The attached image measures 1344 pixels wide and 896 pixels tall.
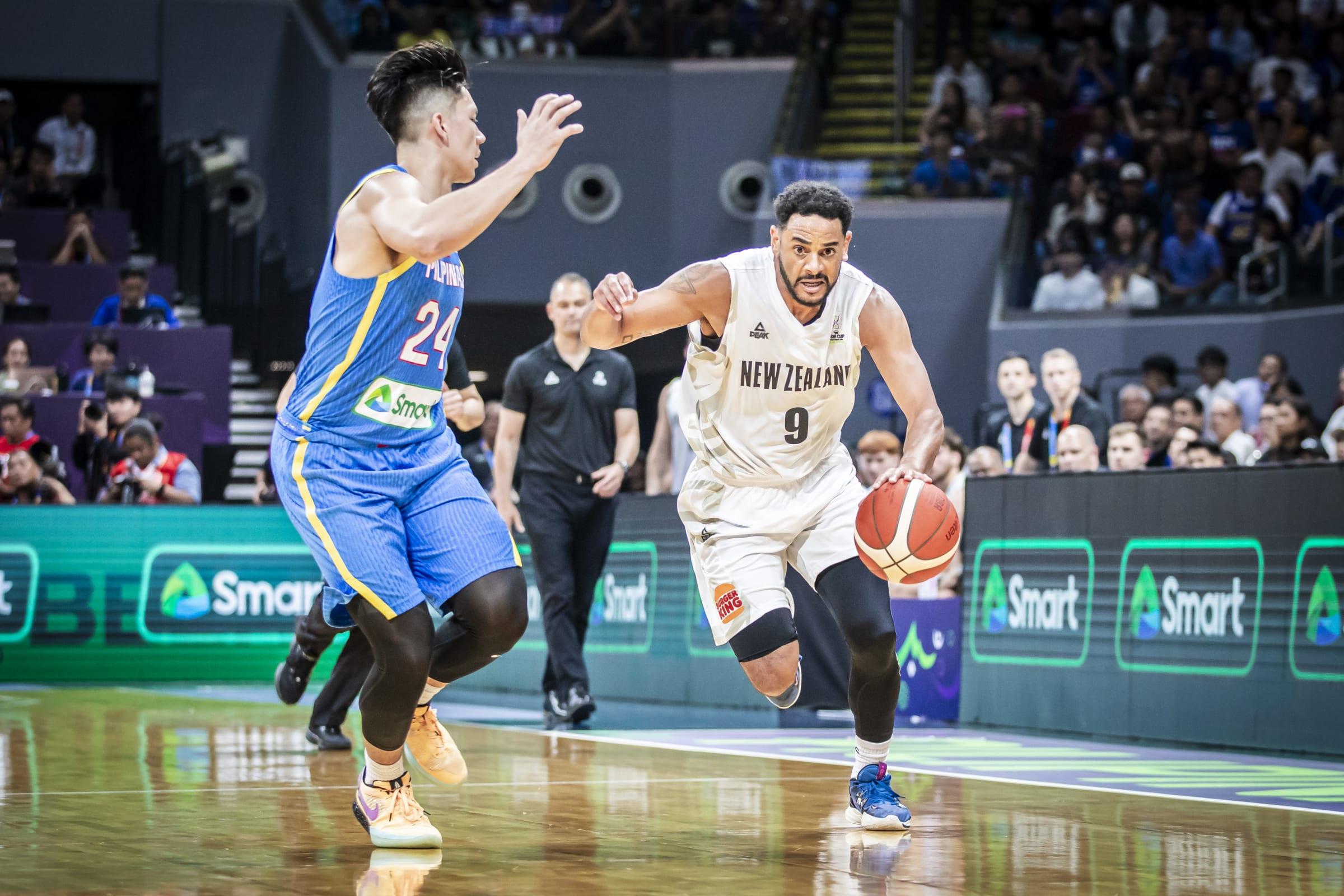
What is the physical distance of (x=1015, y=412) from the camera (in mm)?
11016

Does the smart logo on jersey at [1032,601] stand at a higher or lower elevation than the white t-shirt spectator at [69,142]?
lower

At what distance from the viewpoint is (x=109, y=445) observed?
13695 millimetres

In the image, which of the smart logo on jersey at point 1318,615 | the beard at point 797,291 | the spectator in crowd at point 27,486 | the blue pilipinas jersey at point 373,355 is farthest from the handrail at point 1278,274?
the blue pilipinas jersey at point 373,355

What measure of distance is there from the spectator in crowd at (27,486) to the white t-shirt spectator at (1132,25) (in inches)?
529

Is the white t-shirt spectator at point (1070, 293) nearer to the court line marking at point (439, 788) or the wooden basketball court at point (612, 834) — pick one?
the wooden basketball court at point (612, 834)

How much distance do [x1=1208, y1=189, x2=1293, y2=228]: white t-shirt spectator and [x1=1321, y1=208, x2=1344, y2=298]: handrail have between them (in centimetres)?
123

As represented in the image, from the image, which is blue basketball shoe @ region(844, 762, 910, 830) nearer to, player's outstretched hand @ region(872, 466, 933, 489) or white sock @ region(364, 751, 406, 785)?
player's outstretched hand @ region(872, 466, 933, 489)

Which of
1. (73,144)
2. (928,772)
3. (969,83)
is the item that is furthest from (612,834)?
(73,144)

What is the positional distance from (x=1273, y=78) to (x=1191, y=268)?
3703 millimetres

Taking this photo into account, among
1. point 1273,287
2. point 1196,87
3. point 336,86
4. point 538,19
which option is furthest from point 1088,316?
point 336,86

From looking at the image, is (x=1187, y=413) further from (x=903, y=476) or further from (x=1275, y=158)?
(x=1275, y=158)

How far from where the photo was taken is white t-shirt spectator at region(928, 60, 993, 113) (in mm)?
20297

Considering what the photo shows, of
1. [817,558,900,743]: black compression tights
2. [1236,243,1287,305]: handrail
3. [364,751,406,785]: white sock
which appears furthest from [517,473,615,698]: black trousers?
[1236,243,1287,305]: handrail

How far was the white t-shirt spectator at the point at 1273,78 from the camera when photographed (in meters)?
19.0
